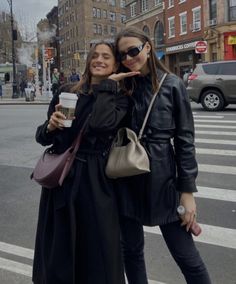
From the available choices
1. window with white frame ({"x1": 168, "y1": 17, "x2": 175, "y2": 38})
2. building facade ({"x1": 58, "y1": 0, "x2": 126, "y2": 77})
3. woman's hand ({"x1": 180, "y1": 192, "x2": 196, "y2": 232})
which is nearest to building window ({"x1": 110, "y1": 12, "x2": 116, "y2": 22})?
building facade ({"x1": 58, "y1": 0, "x2": 126, "y2": 77})

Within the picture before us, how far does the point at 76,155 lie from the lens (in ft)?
8.50

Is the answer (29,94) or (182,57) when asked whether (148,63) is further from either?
(182,57)

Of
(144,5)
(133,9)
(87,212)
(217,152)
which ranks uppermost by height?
(133,9)

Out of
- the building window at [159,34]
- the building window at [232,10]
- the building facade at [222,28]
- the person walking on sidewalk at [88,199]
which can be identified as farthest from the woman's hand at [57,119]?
the building window at [159,34]

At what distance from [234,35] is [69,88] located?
31944mm

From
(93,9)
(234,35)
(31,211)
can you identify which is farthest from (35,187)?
(93,9)

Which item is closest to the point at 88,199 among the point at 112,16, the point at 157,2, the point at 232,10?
the point at 232,10

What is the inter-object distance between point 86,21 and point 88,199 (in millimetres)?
Result: 87281

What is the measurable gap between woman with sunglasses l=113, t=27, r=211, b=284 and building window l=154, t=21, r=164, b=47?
43.7 metres

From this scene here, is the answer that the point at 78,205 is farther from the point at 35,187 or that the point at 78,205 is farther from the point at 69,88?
the point at 35,187

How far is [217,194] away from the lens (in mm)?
5969

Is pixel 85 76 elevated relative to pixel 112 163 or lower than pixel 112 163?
elevated

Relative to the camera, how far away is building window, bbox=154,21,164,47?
148 ft

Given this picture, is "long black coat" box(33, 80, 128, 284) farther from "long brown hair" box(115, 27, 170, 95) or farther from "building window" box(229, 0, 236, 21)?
"building window" box(229, 0, 236, 21)
